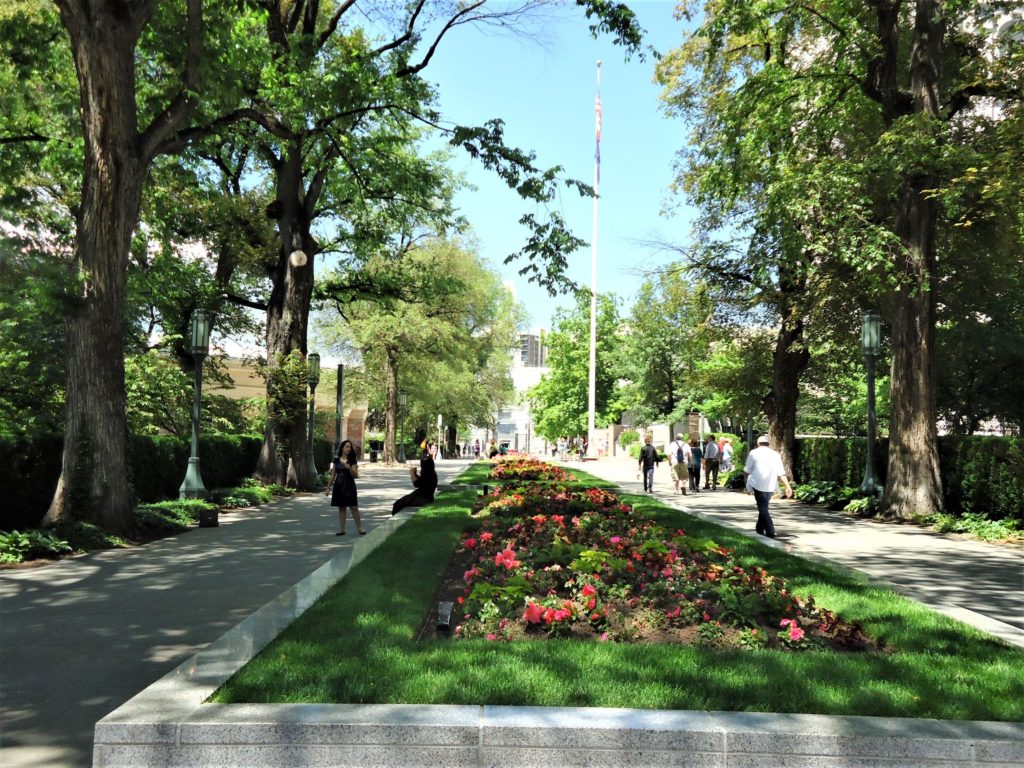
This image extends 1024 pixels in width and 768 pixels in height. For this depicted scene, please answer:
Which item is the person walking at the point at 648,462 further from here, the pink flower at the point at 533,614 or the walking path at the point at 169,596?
the pink flower at the point at 533,614

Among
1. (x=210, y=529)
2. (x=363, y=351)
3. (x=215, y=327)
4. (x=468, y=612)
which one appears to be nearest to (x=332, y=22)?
(x=210, y=529)

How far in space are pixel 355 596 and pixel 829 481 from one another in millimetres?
18061

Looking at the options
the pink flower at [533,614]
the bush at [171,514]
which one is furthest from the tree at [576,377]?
the pink flower at [533,614]

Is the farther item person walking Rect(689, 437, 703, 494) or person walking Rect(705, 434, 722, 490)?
person walking Rect(705, 434, 722, 490)

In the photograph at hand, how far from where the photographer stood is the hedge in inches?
517

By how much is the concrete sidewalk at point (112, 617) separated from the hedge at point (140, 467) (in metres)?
2.70

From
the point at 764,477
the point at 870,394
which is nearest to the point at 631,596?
the point at 764,477

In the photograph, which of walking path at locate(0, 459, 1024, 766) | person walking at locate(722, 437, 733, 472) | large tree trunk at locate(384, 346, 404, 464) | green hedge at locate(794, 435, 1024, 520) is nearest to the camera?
walking path at locate(0, 459, 1024, 766)

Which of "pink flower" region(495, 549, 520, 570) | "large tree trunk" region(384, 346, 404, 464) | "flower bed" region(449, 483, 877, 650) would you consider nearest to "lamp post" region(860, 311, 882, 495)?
"flower bed" region(449, 483, 877, 650)

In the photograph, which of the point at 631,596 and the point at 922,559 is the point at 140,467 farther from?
the point at 922,559

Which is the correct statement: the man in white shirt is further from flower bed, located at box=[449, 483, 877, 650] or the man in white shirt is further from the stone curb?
the stone curb

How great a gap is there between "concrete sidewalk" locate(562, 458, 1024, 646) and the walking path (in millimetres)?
26

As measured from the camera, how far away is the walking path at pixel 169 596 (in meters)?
4.82

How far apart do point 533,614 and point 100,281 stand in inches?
368
